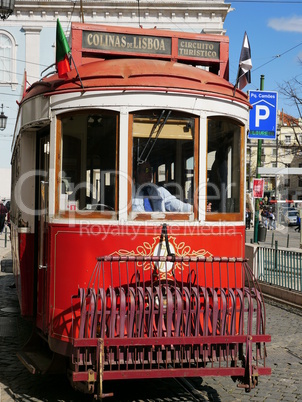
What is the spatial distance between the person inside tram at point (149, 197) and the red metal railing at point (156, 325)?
529 mm

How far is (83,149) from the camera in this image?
18.4ft

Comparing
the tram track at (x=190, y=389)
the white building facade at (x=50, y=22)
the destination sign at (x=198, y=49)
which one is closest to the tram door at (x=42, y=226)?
the tram track at (x=190, y=389)

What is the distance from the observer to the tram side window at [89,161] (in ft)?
18.3

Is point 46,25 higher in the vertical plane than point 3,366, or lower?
higher

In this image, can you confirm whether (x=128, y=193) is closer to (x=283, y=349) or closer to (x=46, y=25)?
(x=283, y=349)

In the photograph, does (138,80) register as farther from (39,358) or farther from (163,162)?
(39,358)

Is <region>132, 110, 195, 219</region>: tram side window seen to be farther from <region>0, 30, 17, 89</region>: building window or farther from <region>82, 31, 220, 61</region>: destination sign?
<region>0, 30, 17, 89</region>: building window

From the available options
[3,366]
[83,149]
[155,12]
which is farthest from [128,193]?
[155,12]

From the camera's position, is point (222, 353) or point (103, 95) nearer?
point (222, 353)

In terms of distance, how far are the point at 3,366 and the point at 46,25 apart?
112 ft

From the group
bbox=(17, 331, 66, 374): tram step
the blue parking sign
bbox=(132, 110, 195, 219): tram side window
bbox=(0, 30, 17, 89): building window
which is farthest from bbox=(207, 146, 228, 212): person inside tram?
bbox=(0, 30, 17, 89): building window

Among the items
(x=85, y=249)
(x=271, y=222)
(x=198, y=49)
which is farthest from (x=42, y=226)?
(x=271, y=222)

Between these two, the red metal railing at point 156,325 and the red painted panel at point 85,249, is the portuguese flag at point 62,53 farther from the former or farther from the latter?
the red metal railing at point 156,325

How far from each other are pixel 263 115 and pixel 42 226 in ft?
29.1
